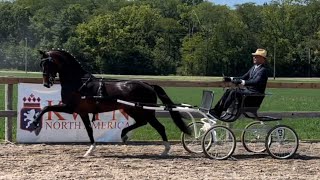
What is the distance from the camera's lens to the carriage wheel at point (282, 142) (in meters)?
9.46

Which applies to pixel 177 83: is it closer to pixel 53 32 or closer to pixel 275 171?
pixel 275 171

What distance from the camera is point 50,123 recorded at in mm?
10828

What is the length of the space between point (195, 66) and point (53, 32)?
85.4 ft

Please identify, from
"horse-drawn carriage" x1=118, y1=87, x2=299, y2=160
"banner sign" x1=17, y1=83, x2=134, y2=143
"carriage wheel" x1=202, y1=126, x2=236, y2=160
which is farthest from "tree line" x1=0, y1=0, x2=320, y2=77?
"carriage wheel" x1=202, y1=126, x2=236, y2=160

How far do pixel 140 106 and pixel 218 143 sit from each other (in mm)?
1416

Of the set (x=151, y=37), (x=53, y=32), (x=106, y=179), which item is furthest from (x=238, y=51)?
(x=106, y=179)

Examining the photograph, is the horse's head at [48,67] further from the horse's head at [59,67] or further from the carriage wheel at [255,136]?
the carriage wheel at [255,136]

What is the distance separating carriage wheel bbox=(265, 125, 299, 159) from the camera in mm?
9461

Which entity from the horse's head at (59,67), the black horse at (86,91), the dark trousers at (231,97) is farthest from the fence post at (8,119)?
the dark trousers at (231,97)

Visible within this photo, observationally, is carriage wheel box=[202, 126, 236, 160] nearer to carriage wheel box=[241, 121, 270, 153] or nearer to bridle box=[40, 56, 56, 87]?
carriage wheel box=[241, 121, 270, 153]

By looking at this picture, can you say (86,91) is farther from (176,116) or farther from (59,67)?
(176,116)

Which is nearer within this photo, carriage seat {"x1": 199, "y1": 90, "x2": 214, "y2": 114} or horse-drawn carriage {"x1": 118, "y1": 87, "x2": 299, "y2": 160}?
horse-drawn carriage {"x1": 118, "y1": 87, "x2": 299, "y2": 160}

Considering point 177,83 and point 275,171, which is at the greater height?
point 177,83

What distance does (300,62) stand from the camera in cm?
8200
